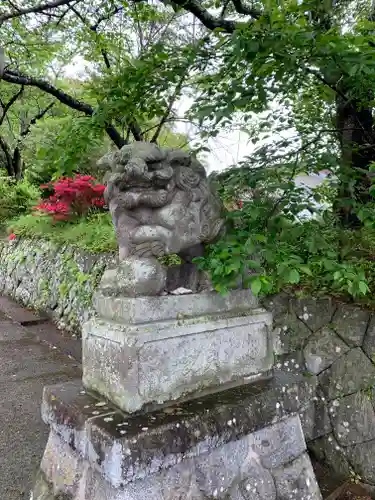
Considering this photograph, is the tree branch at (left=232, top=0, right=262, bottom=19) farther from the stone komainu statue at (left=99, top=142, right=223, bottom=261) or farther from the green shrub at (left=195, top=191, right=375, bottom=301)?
the stone komainu statue at (left=99, top=142, right=223, bottom=261)

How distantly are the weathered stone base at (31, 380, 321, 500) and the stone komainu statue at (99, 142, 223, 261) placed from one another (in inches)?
27.4

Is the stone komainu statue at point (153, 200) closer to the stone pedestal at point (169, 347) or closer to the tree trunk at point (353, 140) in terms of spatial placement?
the stone pedestal at point (169, 347)

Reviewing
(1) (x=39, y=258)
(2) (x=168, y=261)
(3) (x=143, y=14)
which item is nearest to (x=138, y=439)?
(2) (x=168, y=261)

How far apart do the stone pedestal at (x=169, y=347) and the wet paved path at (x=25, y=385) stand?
2.84ft

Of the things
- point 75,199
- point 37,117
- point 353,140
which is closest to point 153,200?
point 353,140

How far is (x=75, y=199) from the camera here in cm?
632

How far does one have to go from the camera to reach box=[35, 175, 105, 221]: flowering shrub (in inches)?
242

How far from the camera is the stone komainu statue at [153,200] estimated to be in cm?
167

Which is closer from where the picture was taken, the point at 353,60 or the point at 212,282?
the point at 353,60

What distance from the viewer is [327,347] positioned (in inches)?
103

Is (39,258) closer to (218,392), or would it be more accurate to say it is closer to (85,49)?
(85,49)

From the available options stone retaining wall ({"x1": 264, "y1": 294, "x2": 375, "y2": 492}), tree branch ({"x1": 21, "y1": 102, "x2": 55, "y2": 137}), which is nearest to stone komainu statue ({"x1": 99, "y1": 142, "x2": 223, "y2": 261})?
stone retaining wall ({"x1": 264, "y1": 294, "x2": 375, "y2": 492})

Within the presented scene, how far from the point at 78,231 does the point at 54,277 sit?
74 cm

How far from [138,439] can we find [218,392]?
532 millimetres
